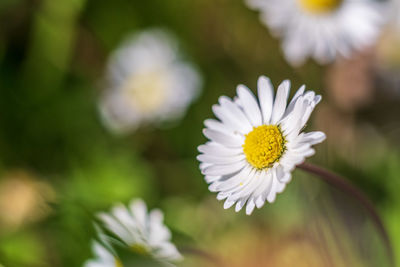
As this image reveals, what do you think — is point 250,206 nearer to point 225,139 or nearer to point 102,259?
point 225,139

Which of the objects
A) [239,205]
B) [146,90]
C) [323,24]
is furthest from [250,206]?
[146,90]

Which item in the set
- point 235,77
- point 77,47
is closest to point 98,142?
point 77,47

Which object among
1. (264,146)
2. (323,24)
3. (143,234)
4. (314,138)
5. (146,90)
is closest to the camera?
(314,138)

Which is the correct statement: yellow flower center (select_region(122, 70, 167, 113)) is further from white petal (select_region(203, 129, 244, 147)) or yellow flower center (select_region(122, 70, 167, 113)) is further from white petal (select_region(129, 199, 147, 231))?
white petal (select_region(203, 129, 244, 147))

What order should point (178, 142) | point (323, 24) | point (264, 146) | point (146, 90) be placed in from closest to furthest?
point (264, 146) < point (323, 24) < point (178, 142) < point (146, 90)

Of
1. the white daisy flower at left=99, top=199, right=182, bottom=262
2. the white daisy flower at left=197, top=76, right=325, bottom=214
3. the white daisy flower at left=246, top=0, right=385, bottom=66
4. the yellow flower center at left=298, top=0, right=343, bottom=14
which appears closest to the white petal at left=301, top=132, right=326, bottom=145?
the white daisy flower at left=197, top=76, right=325, bottom=214

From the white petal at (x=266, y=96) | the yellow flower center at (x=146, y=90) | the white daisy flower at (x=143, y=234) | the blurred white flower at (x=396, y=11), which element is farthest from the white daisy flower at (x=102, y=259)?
the blurred white flower at (x=396, y=11)
